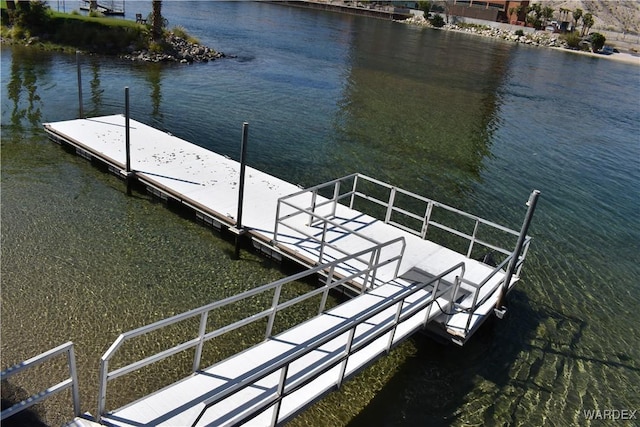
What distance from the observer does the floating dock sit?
6.92m

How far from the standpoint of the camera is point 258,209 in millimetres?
14555

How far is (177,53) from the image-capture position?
4072cm

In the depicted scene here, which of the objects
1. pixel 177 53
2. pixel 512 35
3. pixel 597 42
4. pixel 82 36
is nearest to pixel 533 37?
pixel 512 35

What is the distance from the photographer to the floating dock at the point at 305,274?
22.7 feet

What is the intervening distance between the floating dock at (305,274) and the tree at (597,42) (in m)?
96.8

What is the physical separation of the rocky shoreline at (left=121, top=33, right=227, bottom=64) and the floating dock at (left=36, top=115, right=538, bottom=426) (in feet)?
65.1

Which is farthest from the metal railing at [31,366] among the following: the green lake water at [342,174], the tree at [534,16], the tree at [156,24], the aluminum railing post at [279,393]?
the tree at [534,16]

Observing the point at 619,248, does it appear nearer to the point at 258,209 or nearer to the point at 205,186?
the point at 258,209

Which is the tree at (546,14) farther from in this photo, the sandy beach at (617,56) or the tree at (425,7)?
the sandy beach at (617,56)

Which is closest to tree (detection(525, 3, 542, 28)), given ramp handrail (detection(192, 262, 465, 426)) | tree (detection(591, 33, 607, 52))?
→ tree (detection(591, 33, 607, 52))

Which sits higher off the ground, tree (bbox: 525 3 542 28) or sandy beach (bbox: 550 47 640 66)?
tree (bbox: 525 3 542 28)

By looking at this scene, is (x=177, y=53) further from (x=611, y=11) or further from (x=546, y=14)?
(x=611, y=11)

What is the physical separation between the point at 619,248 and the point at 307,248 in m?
11.1

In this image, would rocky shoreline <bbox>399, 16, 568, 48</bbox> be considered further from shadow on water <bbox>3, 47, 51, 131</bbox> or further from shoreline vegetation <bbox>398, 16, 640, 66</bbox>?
shadow on water <bbox>3, 47, 51, 131</bbox>
